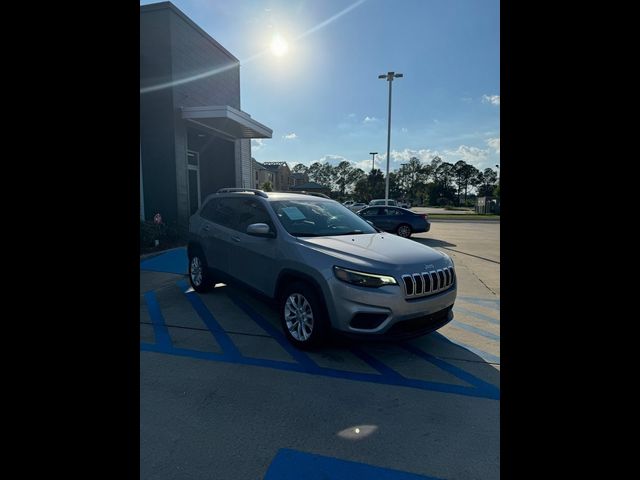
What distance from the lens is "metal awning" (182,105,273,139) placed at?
480 inches

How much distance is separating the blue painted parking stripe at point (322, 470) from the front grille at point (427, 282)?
1.59 metres

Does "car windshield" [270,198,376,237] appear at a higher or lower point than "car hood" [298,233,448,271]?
higher

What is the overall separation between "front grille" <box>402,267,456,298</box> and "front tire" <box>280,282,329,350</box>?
0.86 m

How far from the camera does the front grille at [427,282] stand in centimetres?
358

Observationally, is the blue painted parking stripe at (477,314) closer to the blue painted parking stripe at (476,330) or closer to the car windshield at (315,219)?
the blue painted parking stripe at (476,330)

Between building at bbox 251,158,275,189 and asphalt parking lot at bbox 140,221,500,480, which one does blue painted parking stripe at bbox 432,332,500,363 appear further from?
building at bbox 251,158,275,189

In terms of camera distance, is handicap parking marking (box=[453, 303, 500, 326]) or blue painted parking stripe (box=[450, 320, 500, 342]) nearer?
blue painted parking stripe (box=[450, 320, 500, 342])

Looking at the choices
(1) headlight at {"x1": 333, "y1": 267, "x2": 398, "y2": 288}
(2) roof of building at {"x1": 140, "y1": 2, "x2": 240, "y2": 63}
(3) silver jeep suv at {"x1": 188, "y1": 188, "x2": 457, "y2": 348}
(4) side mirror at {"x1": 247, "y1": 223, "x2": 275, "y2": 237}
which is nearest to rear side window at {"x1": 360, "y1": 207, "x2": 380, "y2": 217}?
(2) roof of building at {"x1": 140, "y1": 2, "x2": 240, "y2": 63}

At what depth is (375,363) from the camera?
3826 millimetres
